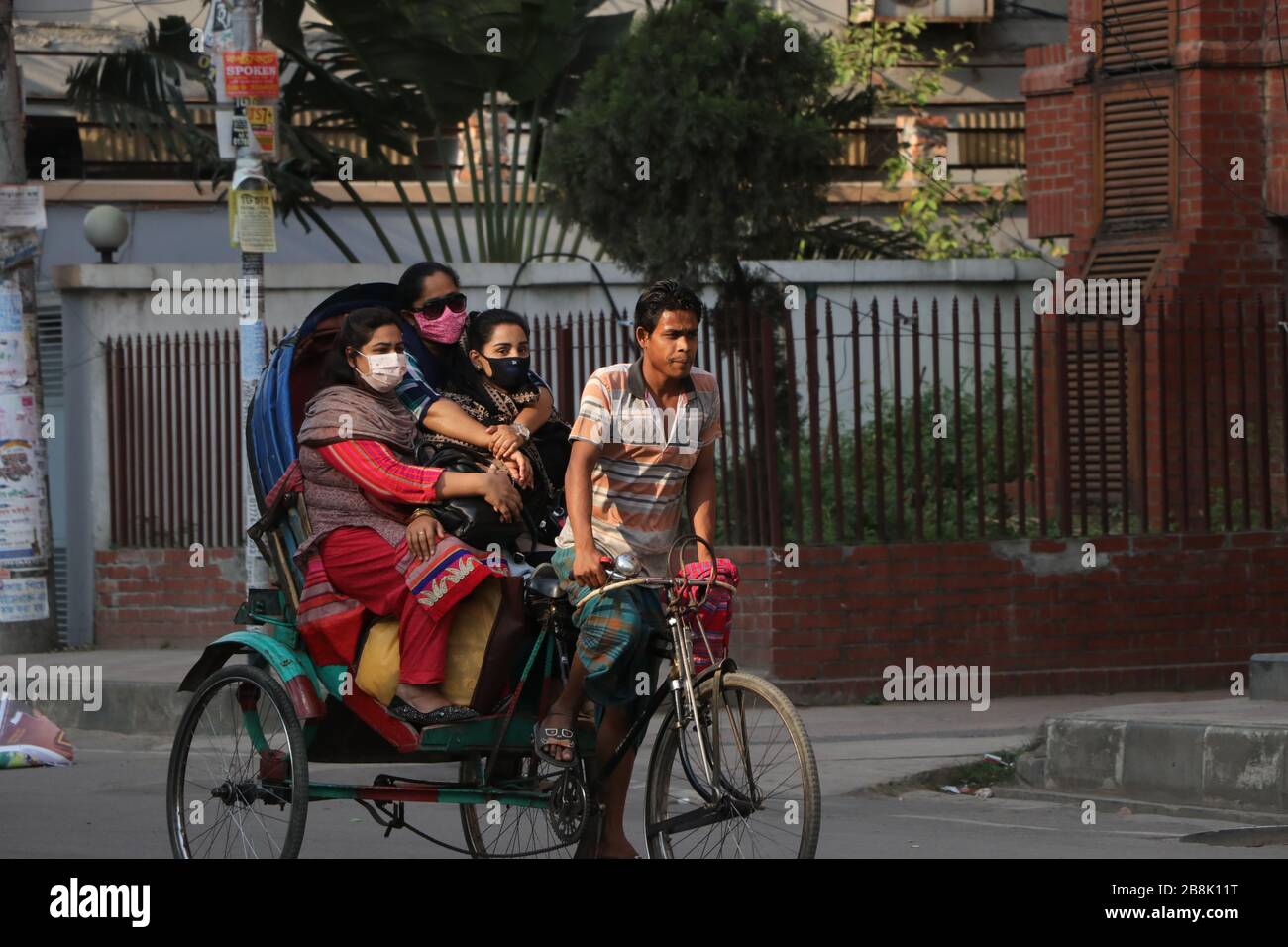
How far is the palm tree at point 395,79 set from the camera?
1650 cm

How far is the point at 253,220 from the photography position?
12.0 metres

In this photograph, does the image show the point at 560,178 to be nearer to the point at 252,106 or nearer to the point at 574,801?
the point at 252,106

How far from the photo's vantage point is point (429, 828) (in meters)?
8.08

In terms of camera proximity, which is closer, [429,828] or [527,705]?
[527,705]

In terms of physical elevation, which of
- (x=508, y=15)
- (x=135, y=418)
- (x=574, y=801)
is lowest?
(x=574, y=801)

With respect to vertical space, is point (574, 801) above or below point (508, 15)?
below

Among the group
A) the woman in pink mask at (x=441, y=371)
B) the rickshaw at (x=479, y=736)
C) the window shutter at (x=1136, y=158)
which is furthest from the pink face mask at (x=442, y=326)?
the window shutter at (x=1136, y=158)

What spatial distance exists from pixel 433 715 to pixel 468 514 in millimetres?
654

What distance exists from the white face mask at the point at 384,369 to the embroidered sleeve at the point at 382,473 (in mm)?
201

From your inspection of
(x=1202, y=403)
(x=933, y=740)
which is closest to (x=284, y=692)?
(x=933, y=740)
